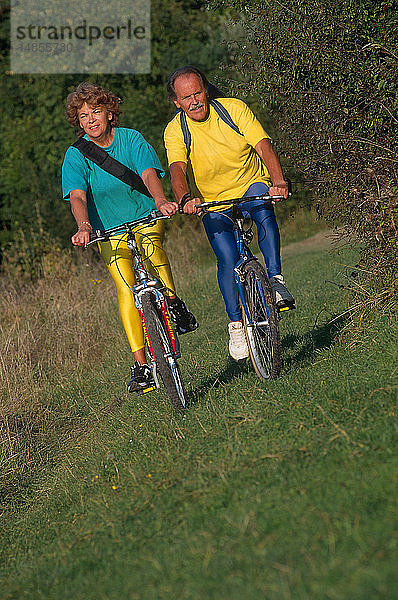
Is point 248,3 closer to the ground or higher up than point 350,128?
higher up

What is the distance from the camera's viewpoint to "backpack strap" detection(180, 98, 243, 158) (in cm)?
637

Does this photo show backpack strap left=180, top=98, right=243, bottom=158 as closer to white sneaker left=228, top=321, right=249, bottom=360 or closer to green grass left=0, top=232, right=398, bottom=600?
white sneaker left=228, top=321, right=249, bottom=360

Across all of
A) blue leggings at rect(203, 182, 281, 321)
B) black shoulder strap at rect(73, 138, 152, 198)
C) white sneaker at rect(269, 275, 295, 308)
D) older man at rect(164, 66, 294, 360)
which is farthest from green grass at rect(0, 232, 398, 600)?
black shoulder strap at rect(73, 138, 152, 198)

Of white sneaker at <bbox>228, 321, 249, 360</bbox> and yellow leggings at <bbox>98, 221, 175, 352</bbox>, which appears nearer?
yellow leggings at <bbox>98, 221, 175, 352</bbox>

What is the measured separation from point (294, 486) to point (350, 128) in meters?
3.96

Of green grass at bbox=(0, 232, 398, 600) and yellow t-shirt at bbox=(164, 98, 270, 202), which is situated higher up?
yellow t-shirt at bbox=(164, 98, 270, 202)

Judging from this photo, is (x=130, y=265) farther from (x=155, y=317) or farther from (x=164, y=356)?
(x=164, y=356)

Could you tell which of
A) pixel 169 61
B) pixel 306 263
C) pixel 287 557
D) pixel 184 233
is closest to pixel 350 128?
pixel 287 557

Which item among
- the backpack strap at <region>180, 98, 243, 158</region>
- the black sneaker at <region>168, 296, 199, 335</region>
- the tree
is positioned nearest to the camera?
the backpack strap at <region>180, 98, 243, 158</region>

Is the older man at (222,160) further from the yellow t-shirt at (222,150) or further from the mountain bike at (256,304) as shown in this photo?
the mountain bike at (256,304)

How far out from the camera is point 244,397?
5758 millimetres

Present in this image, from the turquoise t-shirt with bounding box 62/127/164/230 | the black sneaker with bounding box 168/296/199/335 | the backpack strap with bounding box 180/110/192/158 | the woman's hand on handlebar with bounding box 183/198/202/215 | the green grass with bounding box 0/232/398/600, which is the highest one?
the backpack strap with bounding box 180/110/192/158

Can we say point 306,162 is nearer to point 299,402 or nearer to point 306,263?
point 299,402

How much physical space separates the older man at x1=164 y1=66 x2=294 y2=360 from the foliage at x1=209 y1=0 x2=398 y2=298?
2.32 ft
